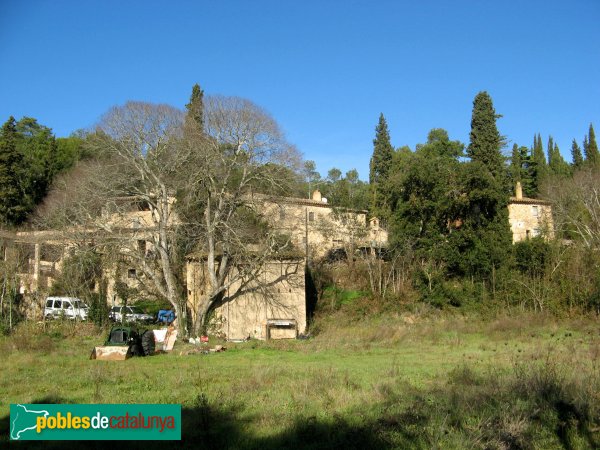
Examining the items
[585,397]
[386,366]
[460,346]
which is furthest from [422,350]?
[585,397]

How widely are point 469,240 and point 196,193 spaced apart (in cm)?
1619

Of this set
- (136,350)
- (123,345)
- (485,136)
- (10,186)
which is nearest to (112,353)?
(123,345)

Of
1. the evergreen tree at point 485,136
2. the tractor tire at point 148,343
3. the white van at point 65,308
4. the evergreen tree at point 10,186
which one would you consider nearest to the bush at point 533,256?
the evergreen tree at point 485,136

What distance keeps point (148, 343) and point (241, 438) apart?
13145 mm

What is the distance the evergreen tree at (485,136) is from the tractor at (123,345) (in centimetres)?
2905

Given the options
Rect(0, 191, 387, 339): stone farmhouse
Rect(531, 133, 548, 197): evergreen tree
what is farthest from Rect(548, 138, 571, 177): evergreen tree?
Rect(0, 191, 387, 339): stone farmhouse

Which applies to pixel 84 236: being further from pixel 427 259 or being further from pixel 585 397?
pixel 585 397

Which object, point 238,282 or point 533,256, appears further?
point 533,256

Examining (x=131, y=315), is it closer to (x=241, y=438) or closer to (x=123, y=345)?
(x=123, y=345)

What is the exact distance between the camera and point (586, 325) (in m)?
24.2

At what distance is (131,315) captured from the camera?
29531 mm

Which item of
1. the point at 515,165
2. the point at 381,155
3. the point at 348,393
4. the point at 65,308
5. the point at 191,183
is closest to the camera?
the point at 348,393

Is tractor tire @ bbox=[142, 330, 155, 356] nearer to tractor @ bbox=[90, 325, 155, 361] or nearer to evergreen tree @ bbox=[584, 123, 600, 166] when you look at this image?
tractor @ bbox=[90, 325, 155, 361]

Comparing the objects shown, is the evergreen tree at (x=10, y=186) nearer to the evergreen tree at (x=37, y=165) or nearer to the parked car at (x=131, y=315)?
the evergreen tree at (x=37, y=165)
